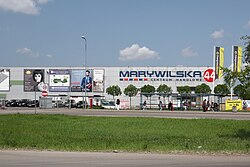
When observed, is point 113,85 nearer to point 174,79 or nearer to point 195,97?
point 174,79

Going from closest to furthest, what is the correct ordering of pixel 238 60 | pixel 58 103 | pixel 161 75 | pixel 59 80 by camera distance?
pixel 238 60
pixel 58 103
pixel 161 75
pixel 59 80

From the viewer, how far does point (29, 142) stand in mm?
15375

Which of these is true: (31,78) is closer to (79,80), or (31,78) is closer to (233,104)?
(79,80)

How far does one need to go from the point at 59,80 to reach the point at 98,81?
9684 millimetres

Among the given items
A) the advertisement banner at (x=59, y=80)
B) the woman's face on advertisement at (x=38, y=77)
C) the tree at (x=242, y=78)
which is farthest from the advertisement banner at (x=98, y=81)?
the tree at (x=242, y=78)

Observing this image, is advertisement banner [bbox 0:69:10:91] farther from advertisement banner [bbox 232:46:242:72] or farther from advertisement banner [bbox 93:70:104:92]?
advertisement banner [bbox 232:46:242:72]

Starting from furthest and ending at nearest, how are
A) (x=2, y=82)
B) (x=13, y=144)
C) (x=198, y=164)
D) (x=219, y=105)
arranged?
(x=2, y=82)
(x=219, y=105)
(x=13, y=144)
(x=198, y=164)

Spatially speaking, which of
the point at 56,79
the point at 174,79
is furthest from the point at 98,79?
the point at 174,79

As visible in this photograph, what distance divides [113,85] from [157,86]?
1045 cm

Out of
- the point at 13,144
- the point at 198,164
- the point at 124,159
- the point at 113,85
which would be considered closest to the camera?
the point at 198,164

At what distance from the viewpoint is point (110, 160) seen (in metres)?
11.5

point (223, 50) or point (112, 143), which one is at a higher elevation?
point (223, 50)

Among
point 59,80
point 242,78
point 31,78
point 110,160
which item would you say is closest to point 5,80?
point 31,78

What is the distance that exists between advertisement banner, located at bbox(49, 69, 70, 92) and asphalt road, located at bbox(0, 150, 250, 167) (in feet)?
269
